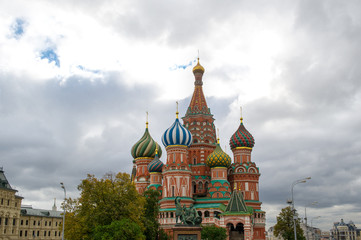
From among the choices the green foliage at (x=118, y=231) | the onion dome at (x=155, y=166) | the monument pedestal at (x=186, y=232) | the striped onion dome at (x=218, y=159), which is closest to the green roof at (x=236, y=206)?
the striped onion dome at (x=218, y=159)

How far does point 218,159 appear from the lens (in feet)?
197

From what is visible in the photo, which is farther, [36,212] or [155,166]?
[36,212]

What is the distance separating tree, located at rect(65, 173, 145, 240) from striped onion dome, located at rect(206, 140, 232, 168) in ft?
77.3

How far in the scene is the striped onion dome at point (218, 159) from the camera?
60.0m

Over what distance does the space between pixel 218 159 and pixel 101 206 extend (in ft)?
89.6

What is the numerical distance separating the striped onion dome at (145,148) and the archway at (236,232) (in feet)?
64.7

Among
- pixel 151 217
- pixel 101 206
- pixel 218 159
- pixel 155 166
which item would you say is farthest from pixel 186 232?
pixel 155 166

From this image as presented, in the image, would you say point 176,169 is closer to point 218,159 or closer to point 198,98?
point 218,159

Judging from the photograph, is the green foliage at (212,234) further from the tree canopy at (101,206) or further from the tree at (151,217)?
the tree canopy at (101,206)

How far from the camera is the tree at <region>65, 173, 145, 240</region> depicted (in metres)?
36.3

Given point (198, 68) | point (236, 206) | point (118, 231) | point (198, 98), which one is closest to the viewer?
point (118, 231)

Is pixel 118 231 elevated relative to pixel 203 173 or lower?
lower

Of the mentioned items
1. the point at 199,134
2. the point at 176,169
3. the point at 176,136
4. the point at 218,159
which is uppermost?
the point at 199,134

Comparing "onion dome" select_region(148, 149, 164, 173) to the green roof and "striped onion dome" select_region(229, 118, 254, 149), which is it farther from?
the green roof
